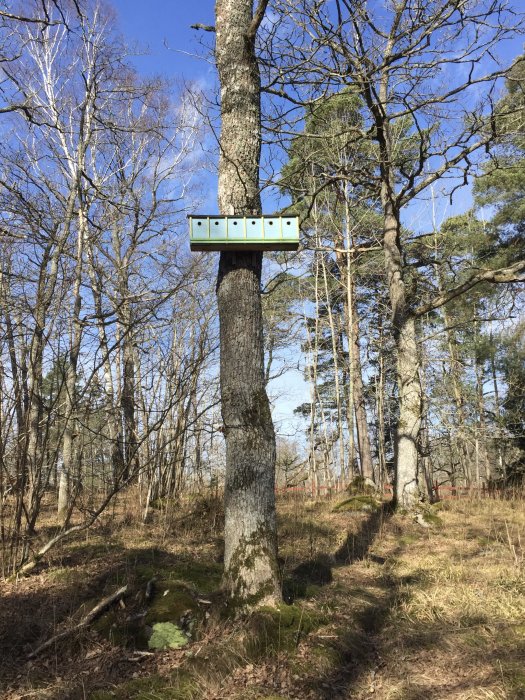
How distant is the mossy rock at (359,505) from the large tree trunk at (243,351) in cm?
550

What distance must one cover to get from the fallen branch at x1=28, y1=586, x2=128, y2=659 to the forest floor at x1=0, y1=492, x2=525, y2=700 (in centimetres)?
5

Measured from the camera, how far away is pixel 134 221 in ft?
36.4

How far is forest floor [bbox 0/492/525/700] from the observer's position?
108 inches

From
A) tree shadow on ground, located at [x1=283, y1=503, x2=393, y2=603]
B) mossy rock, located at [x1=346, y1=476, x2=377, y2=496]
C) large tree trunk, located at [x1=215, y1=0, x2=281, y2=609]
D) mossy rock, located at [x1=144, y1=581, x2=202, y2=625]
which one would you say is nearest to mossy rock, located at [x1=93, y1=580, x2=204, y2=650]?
mossy rock, located at [x1=144, y1=581, x2=202, y2=625]

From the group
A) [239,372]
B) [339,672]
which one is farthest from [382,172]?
[339,672]

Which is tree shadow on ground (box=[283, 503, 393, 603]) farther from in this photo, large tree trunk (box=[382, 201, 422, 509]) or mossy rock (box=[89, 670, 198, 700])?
mossy rock (box=[89, 670, 198, 700])

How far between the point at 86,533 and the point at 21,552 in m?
1.30

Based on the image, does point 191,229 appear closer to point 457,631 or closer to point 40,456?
point 40,456

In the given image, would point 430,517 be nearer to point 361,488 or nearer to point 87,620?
point 361,488

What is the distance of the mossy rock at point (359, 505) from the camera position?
8.52 metres

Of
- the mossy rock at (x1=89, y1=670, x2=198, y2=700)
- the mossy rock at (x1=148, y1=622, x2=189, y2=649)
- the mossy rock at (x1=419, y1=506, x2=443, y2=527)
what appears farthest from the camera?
the mossy rock at (x1=419, y1=506, x2=443, y2=527)

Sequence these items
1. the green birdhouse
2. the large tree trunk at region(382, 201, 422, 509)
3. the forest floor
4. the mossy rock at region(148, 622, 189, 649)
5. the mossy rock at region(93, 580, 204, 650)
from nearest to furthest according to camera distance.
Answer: the forest floor, the mossy rock at region(148, 622, 189, 649), the mossy rock at region(93, 580, 204, 650), the green birdhouse, the large tree trunk at region(382, 201, 422, 509)

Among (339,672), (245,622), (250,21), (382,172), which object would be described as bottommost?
(339,672)

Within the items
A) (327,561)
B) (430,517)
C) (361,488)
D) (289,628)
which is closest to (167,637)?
(289,628)
